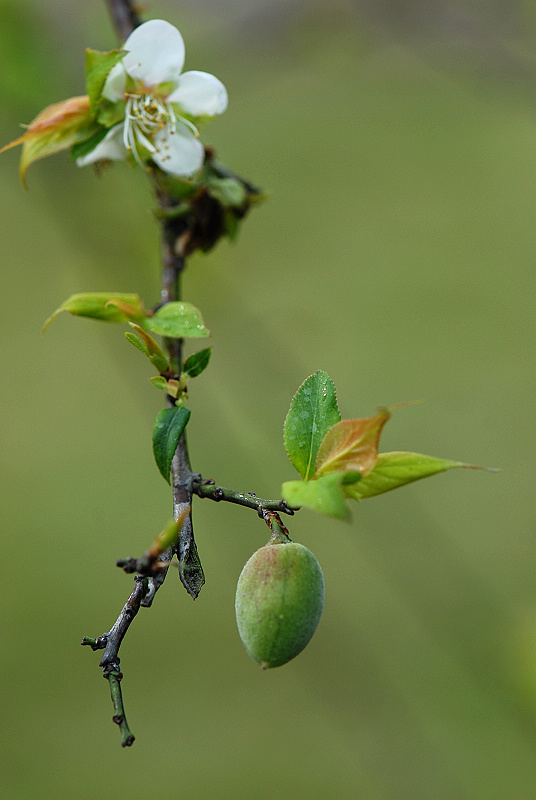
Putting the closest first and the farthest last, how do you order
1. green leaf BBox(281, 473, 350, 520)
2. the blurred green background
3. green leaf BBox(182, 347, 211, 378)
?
green leaf BBox(281, 473, 350, 520) → green leaf BBox(182, 347, 211, 378) → the blurred green background

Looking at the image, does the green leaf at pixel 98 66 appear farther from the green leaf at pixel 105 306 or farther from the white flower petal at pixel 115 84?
the green leaf at pixel 105 306

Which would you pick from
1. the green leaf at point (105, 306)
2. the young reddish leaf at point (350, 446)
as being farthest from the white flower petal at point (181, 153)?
the young reddish leaf at point (350, 446)

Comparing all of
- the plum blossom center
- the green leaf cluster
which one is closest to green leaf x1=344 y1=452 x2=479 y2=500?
the green leaf cluster

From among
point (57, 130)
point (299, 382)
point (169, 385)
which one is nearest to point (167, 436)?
point (169, 385)

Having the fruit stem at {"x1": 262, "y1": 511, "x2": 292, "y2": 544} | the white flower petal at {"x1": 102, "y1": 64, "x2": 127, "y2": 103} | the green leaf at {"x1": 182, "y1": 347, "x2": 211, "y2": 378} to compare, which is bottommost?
the fruit stem at {"x1": 262, "y1": 511, "x2": 292, "y2": 544}

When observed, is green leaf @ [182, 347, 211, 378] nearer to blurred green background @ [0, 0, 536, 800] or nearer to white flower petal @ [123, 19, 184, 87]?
white flower petal @ [123, 19, 184, 87]

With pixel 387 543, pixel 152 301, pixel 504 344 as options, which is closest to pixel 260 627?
pixel 152 301
